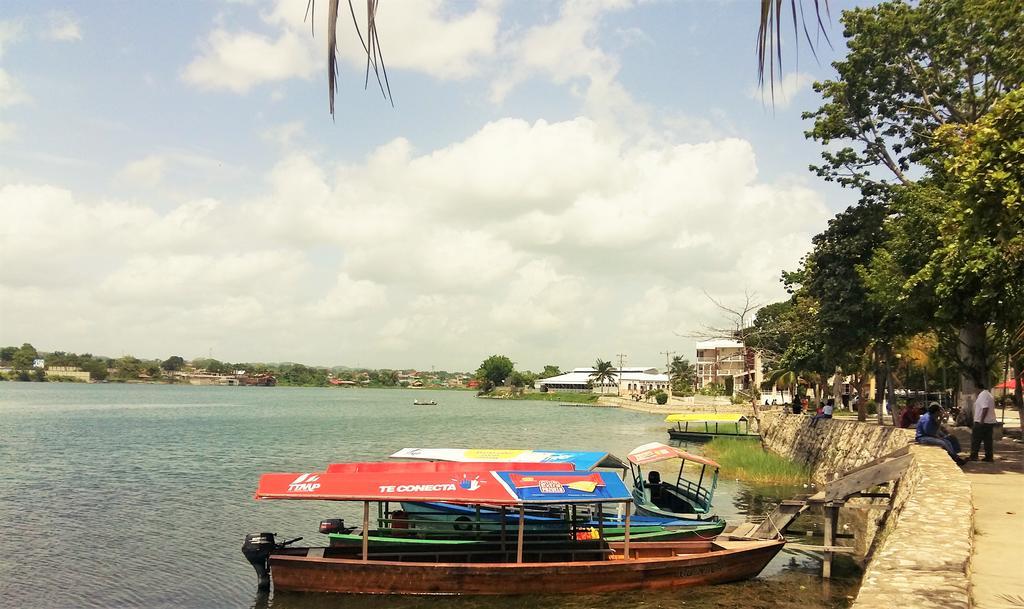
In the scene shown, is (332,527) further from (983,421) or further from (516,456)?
(983,421)

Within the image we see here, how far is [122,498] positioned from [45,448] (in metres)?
24.7

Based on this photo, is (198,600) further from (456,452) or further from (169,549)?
(456,452)

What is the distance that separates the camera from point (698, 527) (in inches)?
674

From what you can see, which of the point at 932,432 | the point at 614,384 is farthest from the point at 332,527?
the point at 614,384

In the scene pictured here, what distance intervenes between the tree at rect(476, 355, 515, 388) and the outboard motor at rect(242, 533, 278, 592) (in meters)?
169

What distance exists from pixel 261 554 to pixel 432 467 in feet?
13.9

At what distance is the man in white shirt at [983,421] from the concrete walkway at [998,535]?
14.0 inches

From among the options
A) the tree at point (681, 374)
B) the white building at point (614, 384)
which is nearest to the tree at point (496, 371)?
the white building at point (614, 384)

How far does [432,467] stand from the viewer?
57.2 ft

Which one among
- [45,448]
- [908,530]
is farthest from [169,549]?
[45,448]

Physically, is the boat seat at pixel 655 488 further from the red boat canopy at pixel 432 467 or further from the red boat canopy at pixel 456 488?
the red boat canopy at pixel 456 488

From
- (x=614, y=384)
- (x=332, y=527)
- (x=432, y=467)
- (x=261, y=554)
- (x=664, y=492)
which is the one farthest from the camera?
(x=614, y=384)

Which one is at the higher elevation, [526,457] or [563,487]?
[526,457]

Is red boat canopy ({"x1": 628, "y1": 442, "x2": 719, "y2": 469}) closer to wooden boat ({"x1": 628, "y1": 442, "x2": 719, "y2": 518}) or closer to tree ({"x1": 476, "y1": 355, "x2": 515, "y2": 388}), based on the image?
wooden boat ({"x1": 628, "y1": 442, "x2": 719, "y2": 518})
